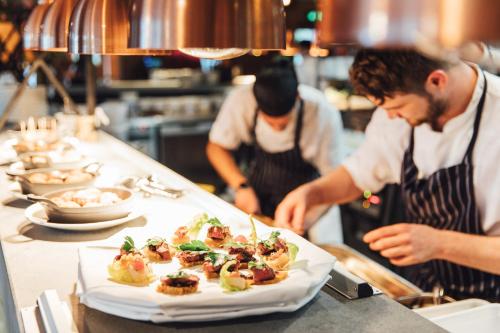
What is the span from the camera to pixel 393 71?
2131 millimetres

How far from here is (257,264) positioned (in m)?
1.41

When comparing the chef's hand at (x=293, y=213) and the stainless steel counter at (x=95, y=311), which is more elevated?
the stainless steel counter at (x=95, y=311)

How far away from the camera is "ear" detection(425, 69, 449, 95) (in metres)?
2.18

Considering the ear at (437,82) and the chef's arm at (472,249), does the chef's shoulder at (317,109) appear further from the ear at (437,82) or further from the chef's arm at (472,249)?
the chef's arm at (472,249)

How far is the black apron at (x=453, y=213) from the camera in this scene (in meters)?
2.29

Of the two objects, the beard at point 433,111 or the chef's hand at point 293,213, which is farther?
the chef's hand at point 293,213

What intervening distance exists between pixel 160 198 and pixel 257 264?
1077mm

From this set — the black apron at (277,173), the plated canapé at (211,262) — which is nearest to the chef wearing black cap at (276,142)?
the black apron at (277,173)

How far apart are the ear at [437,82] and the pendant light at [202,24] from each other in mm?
1095

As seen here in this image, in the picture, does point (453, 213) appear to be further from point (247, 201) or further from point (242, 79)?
point (242, 79)

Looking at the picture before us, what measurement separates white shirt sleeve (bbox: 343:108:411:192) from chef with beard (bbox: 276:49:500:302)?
0.7 inches

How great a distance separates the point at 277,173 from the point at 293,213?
4.51ft

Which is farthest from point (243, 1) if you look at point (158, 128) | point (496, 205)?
point (158, 128)

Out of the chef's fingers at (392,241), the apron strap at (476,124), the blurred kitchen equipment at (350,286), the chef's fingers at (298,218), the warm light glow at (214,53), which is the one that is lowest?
the chef's fingers at (298,218)
